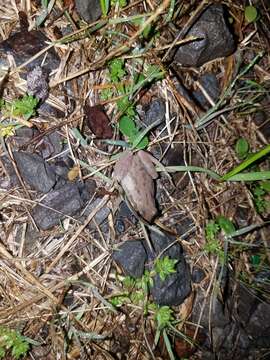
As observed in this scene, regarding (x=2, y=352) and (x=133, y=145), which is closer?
(x=2, y=352)

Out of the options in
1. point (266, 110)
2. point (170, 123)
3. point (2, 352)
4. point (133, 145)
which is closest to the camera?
point (2, 352)

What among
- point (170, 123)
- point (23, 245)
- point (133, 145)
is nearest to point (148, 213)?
point (133, 145)

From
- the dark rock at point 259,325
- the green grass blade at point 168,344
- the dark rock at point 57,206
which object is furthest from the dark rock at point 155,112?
the dark rock at point 259,325

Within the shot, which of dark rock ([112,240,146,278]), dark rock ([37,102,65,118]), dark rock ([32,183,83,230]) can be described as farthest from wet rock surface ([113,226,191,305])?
dark rock ([37,102,65,118])

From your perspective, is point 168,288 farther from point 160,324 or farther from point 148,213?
point 148,213

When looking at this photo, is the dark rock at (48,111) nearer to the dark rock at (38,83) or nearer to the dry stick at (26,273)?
the dark rock at (38,83)

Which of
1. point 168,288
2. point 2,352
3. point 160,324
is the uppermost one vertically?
point 2,352

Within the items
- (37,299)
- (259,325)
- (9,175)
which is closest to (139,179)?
(9,175)
